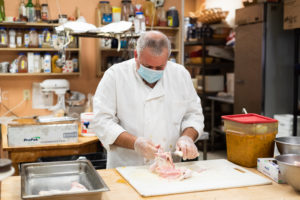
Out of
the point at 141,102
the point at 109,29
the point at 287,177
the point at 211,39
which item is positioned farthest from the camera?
the point at 211,39

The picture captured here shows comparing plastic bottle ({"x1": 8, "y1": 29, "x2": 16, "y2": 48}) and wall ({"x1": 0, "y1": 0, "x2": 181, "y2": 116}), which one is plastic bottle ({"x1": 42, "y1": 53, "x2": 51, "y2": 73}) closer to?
wall ({"x1": 0, "y1": 0, "x2": 181, "y2": 116})

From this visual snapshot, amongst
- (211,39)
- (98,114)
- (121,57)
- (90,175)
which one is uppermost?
(211,39)

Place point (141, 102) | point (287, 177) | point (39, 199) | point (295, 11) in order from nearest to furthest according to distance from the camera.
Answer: point (39, 199) → point (287, 177) → point (141, 102) → point (295, 11)

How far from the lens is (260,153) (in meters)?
1.92

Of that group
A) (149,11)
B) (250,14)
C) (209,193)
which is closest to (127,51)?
(149,11)

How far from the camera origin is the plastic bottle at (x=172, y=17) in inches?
164

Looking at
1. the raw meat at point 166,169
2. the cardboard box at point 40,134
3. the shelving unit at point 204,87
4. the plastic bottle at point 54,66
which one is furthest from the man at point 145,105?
the shelving unit at point 204,87

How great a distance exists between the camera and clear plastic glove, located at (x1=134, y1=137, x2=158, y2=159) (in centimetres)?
179

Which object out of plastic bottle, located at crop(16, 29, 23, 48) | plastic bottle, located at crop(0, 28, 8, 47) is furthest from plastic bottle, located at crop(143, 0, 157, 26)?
plastic bottle, located at crop(0, 28, 8, 47)

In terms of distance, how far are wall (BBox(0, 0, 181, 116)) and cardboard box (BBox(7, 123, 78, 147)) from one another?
111cm

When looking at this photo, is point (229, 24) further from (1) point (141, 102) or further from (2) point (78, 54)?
(1) point (141, 102)

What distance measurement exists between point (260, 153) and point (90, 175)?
3.00ft

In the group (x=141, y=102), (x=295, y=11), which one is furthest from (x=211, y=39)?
(x=141, y=102)

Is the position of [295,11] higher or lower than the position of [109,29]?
higher
